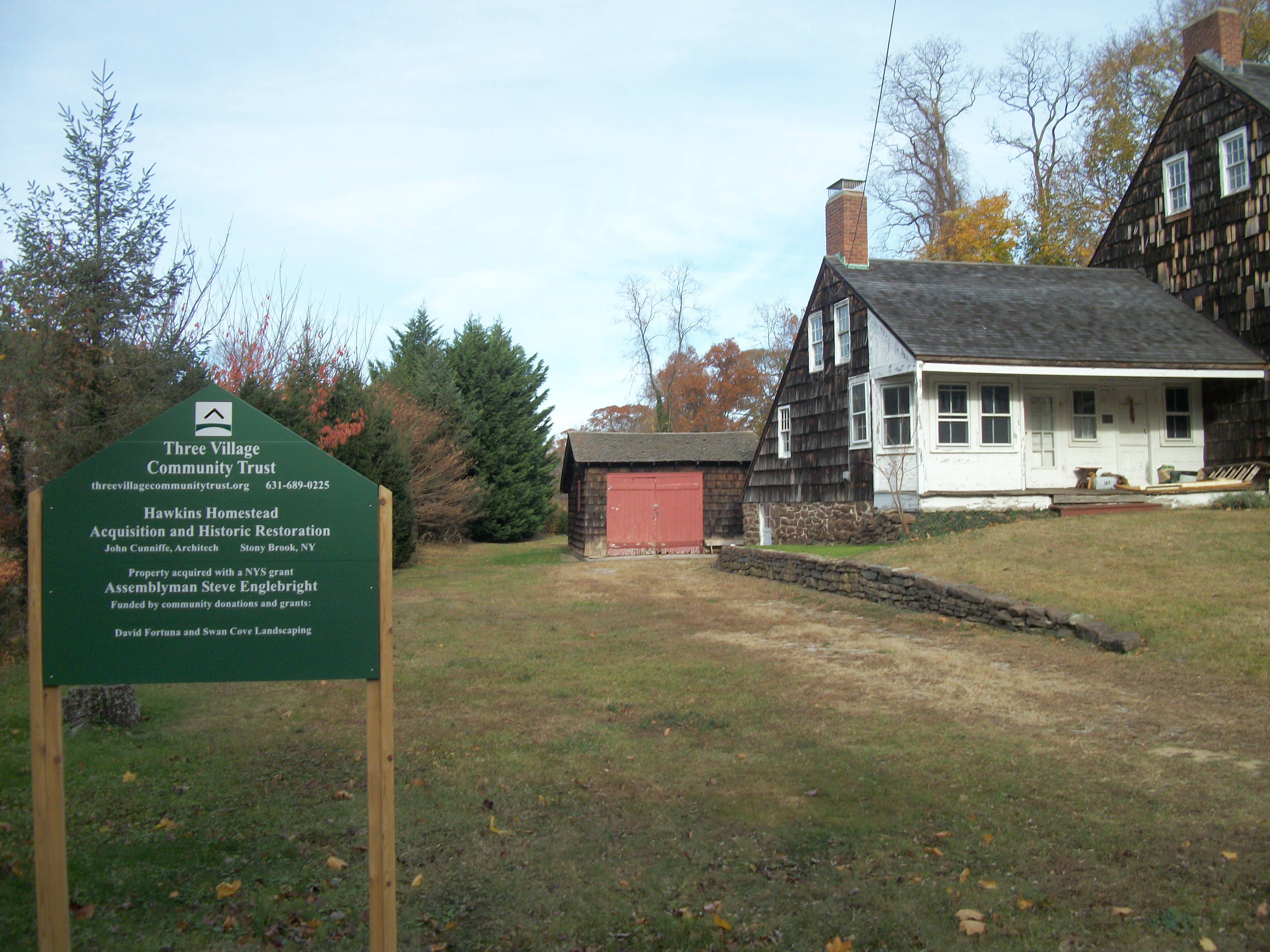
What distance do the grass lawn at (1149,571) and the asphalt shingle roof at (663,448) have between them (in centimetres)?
1203

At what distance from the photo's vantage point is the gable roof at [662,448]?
91.8 ft

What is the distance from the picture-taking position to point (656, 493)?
1119 inches

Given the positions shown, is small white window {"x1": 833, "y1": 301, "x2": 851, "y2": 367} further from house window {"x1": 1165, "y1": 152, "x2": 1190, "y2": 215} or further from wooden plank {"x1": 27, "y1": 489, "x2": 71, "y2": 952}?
wooden plank {"x1": 27, "y1": 489, "x2": 71, "y2": 952}

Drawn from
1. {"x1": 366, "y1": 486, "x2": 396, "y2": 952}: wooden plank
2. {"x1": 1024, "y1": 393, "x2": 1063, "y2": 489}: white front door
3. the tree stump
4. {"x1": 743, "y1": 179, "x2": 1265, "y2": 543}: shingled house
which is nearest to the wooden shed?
{"x1": 743, "y1": 179, "x2": 1265, "y2": 543}: shingled house

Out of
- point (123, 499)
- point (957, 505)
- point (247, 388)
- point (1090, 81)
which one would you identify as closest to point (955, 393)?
point (957, 505)

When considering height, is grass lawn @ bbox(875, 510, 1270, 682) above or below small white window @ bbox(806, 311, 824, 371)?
below

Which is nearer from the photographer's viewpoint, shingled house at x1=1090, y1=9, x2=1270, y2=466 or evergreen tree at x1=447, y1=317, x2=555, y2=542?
shingled house at x1=1090, y1=9, x2=1270, y2=466

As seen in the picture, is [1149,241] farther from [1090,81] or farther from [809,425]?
[1090,81]

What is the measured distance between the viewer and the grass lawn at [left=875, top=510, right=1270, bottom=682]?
361 inches

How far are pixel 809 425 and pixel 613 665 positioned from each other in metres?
14.5

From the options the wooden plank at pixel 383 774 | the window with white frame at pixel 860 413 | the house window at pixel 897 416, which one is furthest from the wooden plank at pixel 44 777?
the window with white frame at pixel 860 413

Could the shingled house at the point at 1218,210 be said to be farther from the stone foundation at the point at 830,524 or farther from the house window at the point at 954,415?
the stone foundation at the point at 830,524

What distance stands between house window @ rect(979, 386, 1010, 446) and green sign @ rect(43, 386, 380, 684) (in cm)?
1662

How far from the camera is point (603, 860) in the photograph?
454 cm
